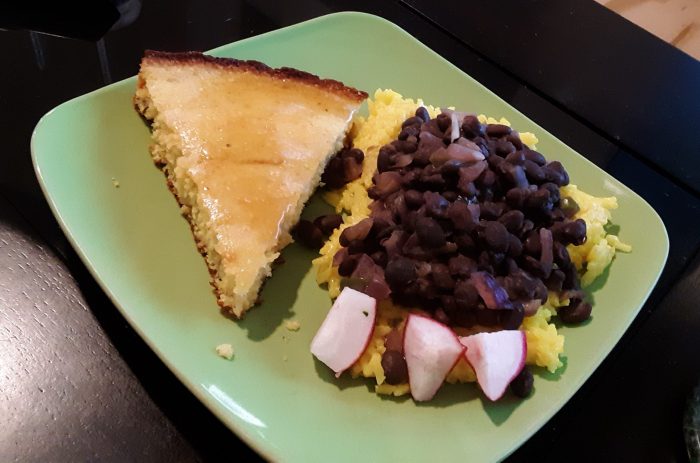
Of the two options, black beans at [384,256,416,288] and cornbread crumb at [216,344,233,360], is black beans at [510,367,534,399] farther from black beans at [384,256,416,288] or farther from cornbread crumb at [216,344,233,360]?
cornbread crumb at [216,344,233,360]

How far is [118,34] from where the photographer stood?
2.57m

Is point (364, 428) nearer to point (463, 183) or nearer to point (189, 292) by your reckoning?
point (189, 292)

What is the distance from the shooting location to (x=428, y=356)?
5.21 ft

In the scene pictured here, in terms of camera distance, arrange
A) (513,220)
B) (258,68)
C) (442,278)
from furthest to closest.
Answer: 1. (258,68)
2. (513,220)
3. (442,278)

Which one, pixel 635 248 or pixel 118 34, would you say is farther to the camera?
pixel 118 34

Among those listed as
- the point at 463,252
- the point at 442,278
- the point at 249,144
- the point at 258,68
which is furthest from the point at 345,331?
the point at 258,68

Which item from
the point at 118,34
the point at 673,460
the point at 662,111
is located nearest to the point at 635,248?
the point at 673,460

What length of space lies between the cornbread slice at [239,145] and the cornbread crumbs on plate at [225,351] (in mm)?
106

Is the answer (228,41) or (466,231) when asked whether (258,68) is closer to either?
(228,41)

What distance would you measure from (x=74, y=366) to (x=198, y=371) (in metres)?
0.34

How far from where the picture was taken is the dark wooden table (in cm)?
160

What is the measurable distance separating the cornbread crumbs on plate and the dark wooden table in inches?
5.8

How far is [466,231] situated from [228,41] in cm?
144

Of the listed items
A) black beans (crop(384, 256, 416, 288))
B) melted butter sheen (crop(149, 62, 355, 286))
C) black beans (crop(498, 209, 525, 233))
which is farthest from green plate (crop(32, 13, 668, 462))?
black beans (crop(498, 209, 525, 233))
